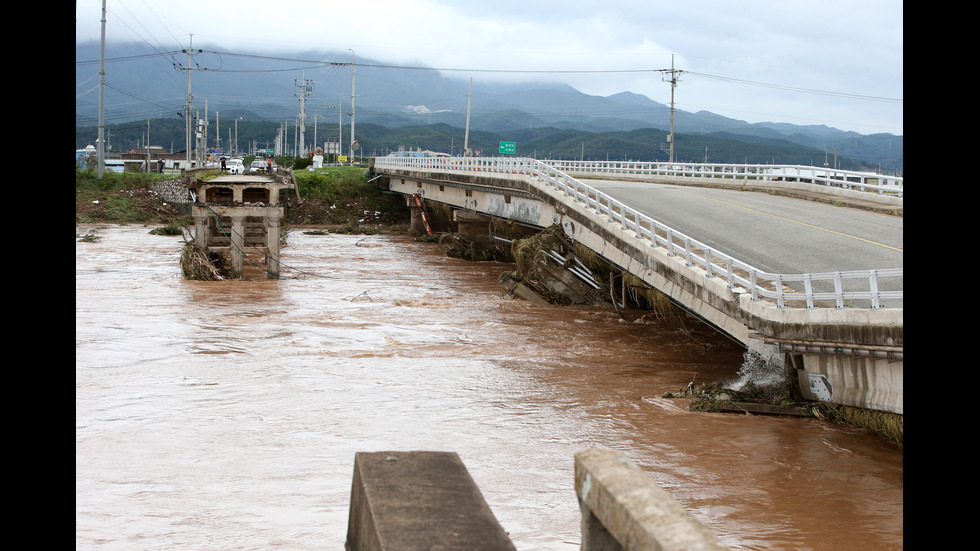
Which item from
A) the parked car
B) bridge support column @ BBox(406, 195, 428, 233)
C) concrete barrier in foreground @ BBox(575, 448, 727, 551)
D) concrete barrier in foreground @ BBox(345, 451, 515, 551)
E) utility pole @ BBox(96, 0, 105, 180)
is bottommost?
concrete barrier in foreground @ BBox(345, 451, 515, 551)

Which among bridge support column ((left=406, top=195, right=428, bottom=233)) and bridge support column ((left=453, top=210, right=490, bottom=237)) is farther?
bridge support column ((left=406, top=195, right=428, bottom=233))

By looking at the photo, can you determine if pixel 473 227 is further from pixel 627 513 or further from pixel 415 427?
pixel 627 513

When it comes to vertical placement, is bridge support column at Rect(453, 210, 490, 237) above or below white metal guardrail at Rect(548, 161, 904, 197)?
below

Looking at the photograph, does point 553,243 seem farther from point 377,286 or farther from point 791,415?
point 791,415

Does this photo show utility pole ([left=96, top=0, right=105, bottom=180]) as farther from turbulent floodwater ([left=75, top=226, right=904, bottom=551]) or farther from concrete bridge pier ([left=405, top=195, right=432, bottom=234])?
turbulent floodwater ([left=75, top=226, right=904, bottom=551])

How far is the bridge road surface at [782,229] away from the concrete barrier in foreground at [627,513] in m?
12.0

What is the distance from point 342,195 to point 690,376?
2131 inches

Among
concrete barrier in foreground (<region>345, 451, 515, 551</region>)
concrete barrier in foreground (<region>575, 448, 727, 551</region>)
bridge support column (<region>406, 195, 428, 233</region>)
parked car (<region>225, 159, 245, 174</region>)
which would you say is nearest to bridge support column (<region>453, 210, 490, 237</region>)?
bridge support column (<region>406, 195, 428, 233</region>)

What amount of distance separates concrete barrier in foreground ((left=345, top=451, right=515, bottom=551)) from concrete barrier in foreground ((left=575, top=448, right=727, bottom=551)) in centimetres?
71

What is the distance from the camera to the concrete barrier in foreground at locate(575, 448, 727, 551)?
133 inches

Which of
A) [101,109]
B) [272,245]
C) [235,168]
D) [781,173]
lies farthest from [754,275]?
[101,109]

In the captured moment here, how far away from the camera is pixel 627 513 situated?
12.0 ft

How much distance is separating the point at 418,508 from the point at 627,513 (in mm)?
1703

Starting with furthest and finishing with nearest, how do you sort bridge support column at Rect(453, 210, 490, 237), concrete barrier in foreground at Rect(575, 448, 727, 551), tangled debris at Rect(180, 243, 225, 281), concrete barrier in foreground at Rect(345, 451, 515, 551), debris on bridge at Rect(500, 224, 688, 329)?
bridge support column at Rect(453, 210, 490, 237), tangled debris at Rect(180, 243, 225, 281), debris on bridge at Rect(500, 224, 688, 329), concrete barrier in foreground at Rect(345, 451, 515, 551), concrete barrier in foreground at Rect(575, 448, 727, 551)
